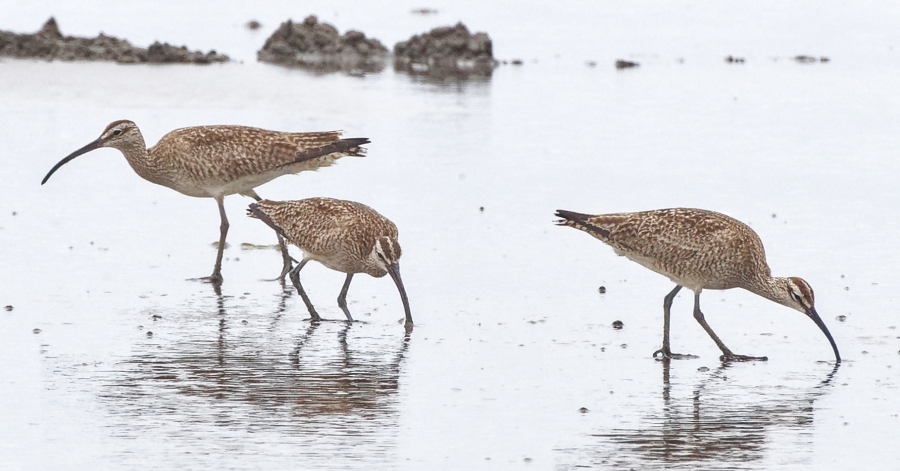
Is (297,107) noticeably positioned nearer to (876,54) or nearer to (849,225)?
(849,225)

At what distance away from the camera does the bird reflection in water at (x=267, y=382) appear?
8953 millimetres

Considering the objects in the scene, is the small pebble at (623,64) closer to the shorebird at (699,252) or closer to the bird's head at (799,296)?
the shorebird at (699,252)

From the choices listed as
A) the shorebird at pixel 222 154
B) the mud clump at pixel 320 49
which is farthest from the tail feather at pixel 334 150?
the mud clump at pixel 320 49

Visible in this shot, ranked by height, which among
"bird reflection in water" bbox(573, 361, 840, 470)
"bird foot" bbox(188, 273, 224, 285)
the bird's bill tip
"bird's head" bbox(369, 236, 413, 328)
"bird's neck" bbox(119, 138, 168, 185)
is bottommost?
"bird reflection in water" bbox(573, 361, 840, 470)

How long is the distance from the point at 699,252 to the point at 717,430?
2542 mm

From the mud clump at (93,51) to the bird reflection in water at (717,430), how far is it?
16.8 m

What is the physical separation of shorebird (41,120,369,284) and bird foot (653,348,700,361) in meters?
4.26

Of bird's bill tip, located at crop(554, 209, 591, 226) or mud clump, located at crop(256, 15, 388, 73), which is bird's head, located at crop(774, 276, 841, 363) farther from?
mud clump, located at crop(256, 15, 388, 73)

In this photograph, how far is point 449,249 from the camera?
1424 cm

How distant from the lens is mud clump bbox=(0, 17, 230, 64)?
25516 mm

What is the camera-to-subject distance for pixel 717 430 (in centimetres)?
915

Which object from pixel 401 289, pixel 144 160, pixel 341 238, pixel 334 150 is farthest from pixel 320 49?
pixel 401 289

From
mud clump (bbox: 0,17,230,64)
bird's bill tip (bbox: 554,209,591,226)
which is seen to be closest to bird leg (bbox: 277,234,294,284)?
bird's bill tip (bbox: 554,209,591,226)

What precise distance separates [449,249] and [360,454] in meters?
5.90
